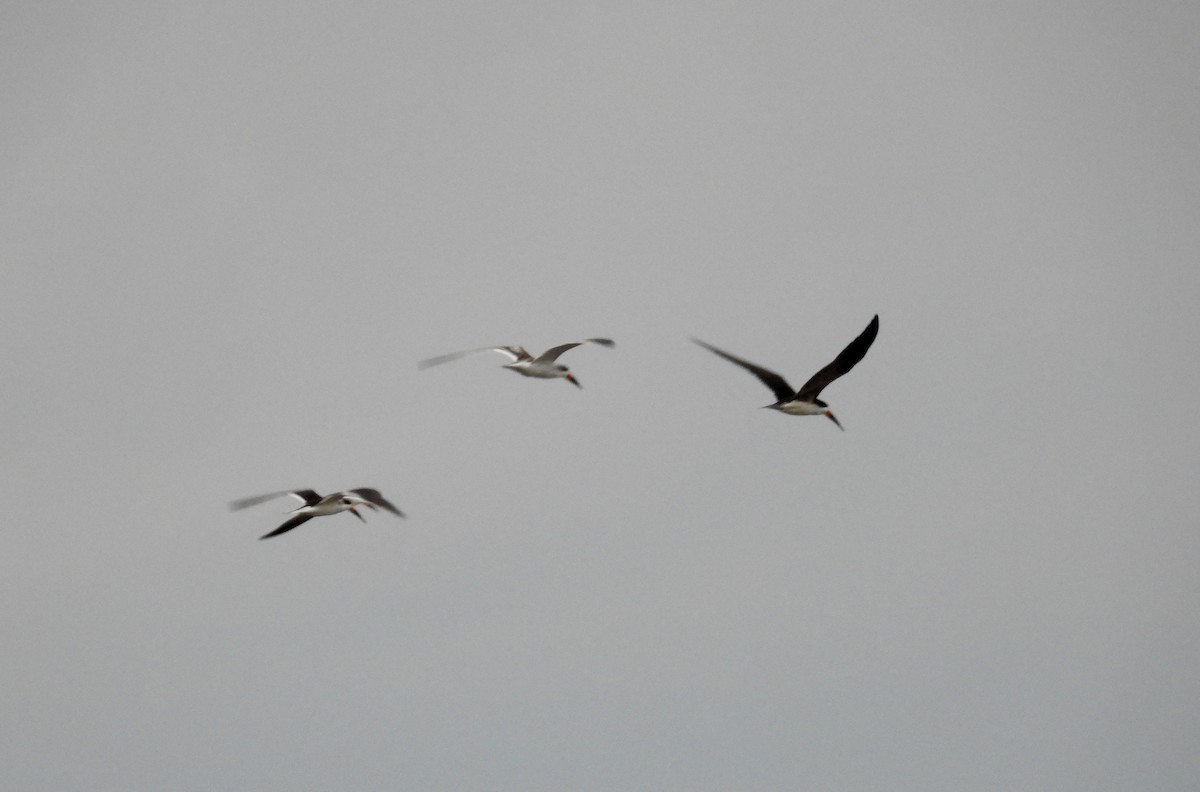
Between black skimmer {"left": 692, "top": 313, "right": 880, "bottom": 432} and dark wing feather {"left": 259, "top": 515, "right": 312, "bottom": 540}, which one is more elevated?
black skimmer {"left": 692, "top": 313, "right": 880, "bottom": 432}

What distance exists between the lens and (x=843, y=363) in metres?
33.3

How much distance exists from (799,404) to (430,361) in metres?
8.54

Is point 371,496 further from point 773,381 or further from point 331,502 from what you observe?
point 773,381

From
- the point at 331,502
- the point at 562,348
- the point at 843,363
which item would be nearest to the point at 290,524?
the point at 331,502

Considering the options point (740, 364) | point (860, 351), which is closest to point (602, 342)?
point (740, 364)

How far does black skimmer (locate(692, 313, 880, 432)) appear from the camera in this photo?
3238 cm

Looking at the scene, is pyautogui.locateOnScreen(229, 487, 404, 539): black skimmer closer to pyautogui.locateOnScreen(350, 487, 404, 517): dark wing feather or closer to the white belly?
pyautogui.locateOnScreen(350, 487, 404, 517): dark wing feather

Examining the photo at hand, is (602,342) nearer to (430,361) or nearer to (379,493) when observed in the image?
(430,361)

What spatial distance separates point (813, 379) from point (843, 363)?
0.81 m

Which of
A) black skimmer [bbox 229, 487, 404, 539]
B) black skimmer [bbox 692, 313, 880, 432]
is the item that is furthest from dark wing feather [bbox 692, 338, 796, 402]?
black skimmer [bbox 229, 487, 404, 539]

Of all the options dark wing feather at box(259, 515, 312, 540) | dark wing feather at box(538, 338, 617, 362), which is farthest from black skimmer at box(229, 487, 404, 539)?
dark wing feather at box(538, 338, 617, 362)

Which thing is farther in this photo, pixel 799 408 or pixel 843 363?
pixel 799 408

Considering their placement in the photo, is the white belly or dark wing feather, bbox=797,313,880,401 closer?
dark wing feather, bbox=797,313,880,401

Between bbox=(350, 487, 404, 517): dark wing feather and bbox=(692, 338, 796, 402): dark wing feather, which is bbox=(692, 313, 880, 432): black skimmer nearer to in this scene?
bbox=(692, 338, 796, 402): dark wing feather
